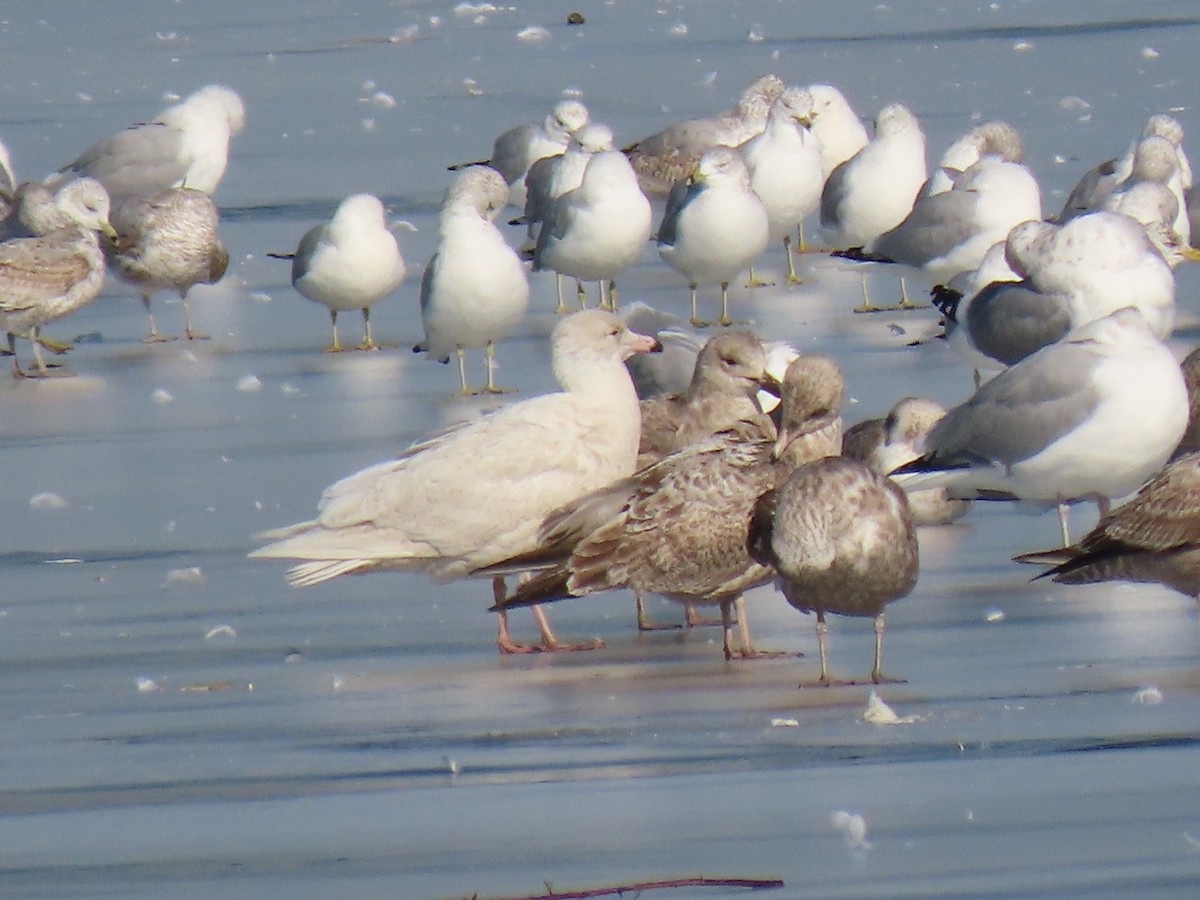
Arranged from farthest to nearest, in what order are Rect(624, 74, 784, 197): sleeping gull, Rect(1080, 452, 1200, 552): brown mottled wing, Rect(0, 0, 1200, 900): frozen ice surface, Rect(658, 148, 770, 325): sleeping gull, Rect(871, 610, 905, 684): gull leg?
Rect(624, 74, 784, 197): sleeping gull → Rect(658, 148, 770, 325): sleeping gull → Rect(1080, 452, 1200, 552): brown mottled wing → Rect(871, 610, 905, 684): gull leg → Rect(0, 0, 1200, 900): frozen ice surface

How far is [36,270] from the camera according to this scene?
14.5 meters

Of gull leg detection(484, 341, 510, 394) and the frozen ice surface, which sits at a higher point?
gull leg detection(484, 341, 510, 394)

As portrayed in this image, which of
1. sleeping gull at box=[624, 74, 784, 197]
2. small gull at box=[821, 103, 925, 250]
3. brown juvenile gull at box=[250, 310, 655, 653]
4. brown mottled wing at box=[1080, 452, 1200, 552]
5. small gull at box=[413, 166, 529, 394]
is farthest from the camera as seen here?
sleeping gull at box=[624, 74, 784, 197]

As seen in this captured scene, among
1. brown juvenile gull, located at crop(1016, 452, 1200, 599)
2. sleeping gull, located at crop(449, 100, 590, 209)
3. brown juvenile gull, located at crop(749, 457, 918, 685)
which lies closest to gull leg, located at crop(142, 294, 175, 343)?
sleeping gull, located at crop(449, 100, 590, 209)

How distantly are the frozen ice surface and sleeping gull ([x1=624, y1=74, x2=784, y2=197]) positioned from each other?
3.00 metres

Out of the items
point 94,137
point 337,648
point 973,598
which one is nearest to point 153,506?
point 337,648

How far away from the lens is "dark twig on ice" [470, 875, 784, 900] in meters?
5.10

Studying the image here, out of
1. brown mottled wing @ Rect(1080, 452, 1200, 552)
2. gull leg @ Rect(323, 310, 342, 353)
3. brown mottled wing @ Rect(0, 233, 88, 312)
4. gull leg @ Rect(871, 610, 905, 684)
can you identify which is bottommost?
gull leg @ Rect(871, 610, 905, 684)

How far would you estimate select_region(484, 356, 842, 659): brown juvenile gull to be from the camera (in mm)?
7559

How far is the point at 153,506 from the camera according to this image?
32.6ft

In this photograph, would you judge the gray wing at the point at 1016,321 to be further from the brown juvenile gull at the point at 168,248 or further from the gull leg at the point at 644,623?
the brown juvenile gull at the point at 168,248

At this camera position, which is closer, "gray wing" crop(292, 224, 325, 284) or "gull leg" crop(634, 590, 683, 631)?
"gull leg" crop(634, 590, 683, 631)

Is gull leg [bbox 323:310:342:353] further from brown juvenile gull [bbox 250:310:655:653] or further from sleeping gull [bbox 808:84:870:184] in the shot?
brown juvenile gull [bbox 250:310:655:653]

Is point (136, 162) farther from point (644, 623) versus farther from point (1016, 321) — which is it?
point (644, 623)
